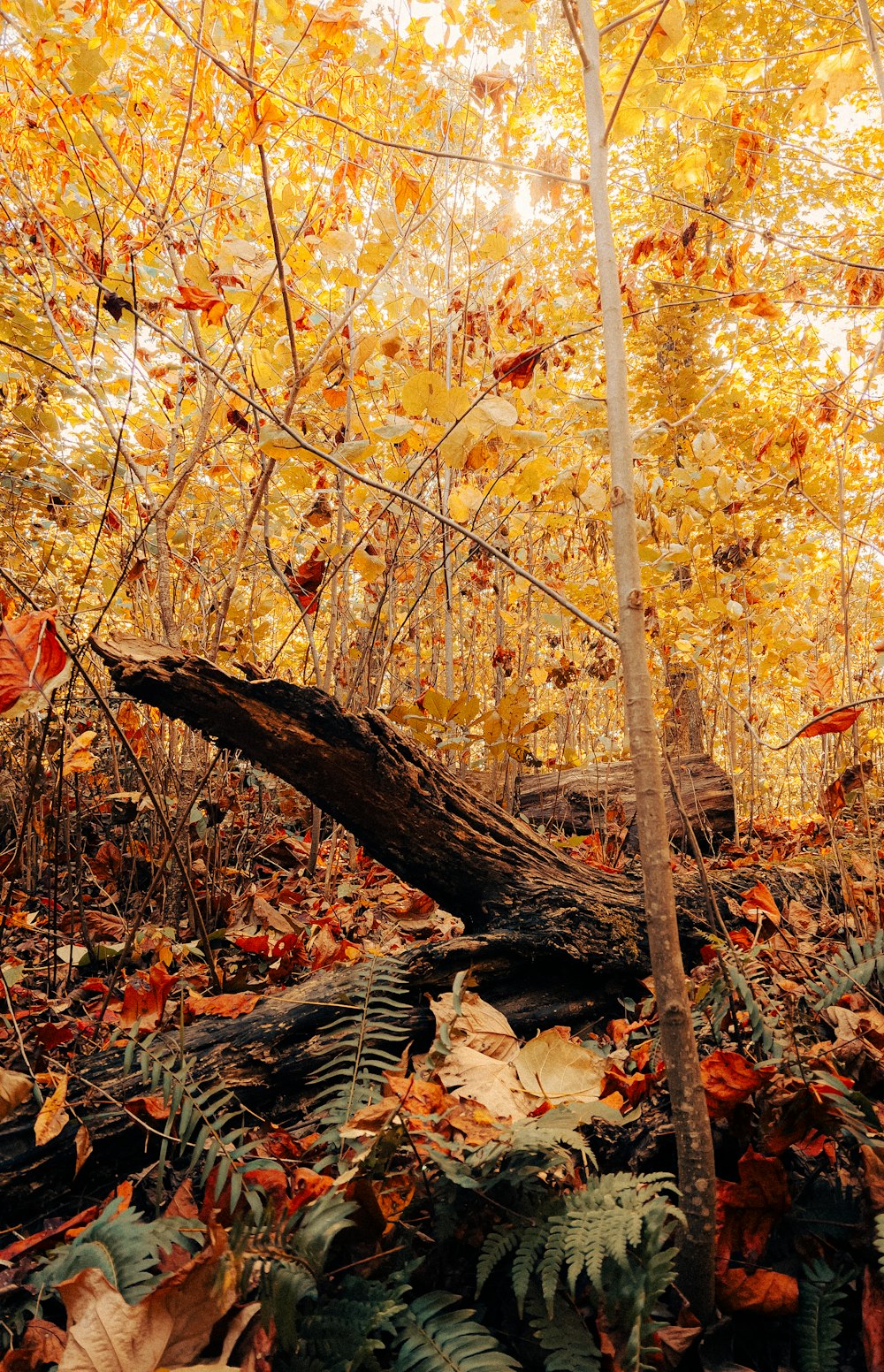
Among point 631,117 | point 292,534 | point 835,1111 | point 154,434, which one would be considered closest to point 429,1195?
point 835,1111

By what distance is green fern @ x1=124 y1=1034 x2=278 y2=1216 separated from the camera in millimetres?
1010

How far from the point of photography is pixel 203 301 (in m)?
1.71

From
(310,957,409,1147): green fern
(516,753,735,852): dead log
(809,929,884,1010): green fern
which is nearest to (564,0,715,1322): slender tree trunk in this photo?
(310,957,409,1147): green fern

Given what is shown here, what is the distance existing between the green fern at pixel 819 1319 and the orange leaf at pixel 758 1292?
2 centimetres

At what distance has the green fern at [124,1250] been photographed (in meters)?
0.88

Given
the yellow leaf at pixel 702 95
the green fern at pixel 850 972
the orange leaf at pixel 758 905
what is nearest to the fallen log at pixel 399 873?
the orange leaf at pixel 758 905

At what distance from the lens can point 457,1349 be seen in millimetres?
819

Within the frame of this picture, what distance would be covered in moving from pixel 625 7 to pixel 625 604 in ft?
17.7

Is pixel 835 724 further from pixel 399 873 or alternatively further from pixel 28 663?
pixel 28 663

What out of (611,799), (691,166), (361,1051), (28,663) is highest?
(691,166)

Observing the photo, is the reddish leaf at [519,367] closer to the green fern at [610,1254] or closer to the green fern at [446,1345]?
the green fern at [610,1254]

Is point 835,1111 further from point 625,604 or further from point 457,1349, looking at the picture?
point 625,604

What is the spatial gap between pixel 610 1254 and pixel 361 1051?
0.53 m

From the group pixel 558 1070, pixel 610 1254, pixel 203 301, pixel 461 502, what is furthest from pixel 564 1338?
pixel 203 301
